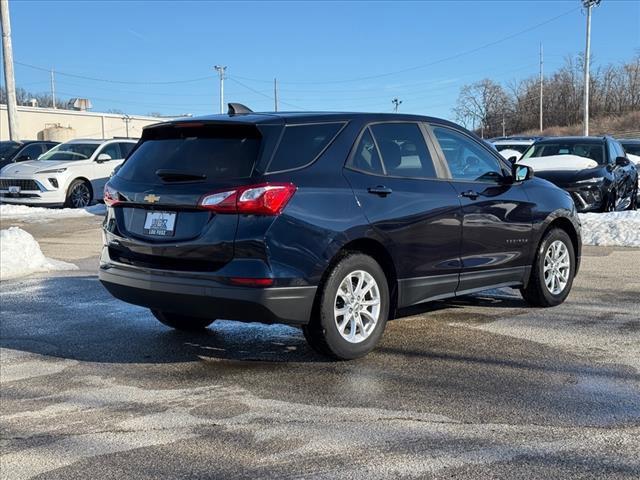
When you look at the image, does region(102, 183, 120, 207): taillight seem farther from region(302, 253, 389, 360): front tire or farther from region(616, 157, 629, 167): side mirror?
region(616, 157, 629, 167): side mirror

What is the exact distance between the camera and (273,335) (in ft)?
19.9

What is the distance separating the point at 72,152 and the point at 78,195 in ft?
5.02

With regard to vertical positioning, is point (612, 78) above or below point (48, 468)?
above

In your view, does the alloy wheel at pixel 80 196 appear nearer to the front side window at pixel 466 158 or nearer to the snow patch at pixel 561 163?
the snow patch at pixel 561 163

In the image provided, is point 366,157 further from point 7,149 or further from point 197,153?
point 7,149

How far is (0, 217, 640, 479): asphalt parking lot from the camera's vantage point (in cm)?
351

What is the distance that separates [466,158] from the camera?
6238 mm

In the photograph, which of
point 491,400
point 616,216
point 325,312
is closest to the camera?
point 491,400

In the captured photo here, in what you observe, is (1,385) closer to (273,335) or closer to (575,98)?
(273,335)

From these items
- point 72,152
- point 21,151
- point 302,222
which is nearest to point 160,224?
point 302,222

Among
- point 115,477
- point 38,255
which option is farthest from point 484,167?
point 38,255

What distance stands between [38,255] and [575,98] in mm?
92709

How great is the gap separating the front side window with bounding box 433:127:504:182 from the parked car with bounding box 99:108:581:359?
21 millimetres

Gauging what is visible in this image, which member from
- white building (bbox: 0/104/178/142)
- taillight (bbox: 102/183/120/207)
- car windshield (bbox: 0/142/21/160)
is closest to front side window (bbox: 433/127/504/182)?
taillight (bbox: 102/183/120/207)
